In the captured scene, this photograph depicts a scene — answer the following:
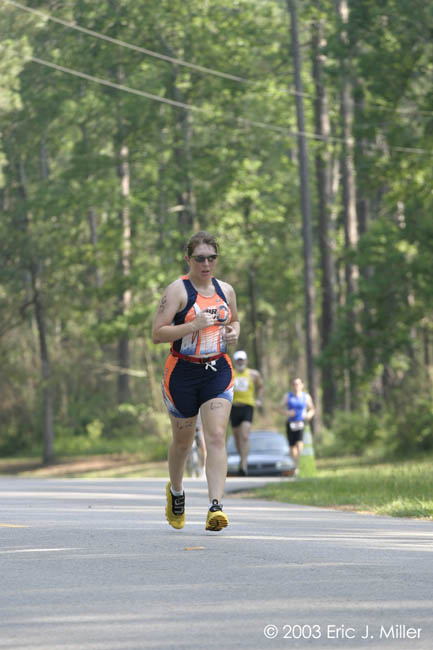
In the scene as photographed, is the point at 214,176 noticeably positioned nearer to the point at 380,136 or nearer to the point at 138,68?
the point at 138,68

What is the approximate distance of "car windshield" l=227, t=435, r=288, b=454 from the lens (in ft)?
92.7

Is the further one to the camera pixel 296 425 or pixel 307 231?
pixel 307 231

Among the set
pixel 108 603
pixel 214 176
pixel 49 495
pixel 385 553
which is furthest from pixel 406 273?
pixel 108 603

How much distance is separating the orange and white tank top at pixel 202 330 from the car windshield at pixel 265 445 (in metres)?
18.1

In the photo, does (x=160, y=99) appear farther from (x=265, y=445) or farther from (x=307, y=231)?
(x=265, y=445)

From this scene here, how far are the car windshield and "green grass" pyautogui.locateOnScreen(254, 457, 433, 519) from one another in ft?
29.5

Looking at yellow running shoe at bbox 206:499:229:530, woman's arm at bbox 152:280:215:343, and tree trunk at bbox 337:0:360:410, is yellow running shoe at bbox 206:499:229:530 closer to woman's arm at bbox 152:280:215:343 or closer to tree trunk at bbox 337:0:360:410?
woman's arm at bbox 152:280:215:343

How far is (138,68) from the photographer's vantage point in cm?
4225

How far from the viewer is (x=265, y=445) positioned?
28.7 m

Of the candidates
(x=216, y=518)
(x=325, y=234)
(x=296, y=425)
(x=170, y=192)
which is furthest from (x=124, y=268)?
(x=216, y=518)

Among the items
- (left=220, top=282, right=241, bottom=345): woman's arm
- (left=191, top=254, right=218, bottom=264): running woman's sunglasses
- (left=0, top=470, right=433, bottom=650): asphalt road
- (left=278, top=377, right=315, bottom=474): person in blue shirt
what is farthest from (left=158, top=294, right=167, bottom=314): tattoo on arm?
(left=278, top=377, right=315, bottom=474): person in blue shirt

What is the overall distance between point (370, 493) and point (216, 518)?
20.6 feet

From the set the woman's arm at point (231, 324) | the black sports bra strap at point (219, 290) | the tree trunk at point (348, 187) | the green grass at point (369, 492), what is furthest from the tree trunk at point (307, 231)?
the black sports bra strap at point (219, 290)

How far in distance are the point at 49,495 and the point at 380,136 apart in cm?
1660
